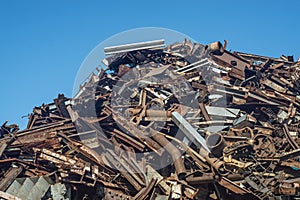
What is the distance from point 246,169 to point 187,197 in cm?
166

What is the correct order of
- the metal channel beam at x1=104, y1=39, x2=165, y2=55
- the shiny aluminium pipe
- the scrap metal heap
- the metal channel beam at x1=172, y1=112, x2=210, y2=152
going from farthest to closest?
the shiny aluminium pipe < the metal channel beam at x1=104, y1=39, x2=165, y2=55 < the metal channel beam at x1=172, y1=112, x2=210, y2=152 < the scrap metal heap

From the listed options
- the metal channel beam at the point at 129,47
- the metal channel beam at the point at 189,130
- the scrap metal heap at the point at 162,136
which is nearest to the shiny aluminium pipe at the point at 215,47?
the scrap metal heap at the point at 162,136

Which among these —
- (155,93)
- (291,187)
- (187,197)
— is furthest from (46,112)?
(291,187)

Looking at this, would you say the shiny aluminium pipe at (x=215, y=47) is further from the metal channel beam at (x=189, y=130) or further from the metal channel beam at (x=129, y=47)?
the metal channel beam at (x=189, y=130)

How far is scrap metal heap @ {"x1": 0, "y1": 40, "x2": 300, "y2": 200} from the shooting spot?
802 cm

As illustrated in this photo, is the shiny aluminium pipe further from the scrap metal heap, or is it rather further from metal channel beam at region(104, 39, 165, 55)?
metal channel beam at region(104, 39, 165, 55)

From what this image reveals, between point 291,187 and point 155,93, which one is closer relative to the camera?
point 291,187

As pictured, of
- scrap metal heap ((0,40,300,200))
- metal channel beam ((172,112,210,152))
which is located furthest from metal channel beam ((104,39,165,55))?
metal channel beam ((172,112,210,152))

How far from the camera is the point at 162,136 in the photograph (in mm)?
8953

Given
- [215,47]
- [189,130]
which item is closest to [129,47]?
[215,47]

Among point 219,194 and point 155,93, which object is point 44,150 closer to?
point 155,93

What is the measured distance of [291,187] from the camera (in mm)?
7797

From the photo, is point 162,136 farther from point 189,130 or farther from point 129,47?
point 129,47

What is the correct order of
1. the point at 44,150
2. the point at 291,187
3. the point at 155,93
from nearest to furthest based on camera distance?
1. the point at 291,187
2. the point at 44,150
3. the point at 155,93
